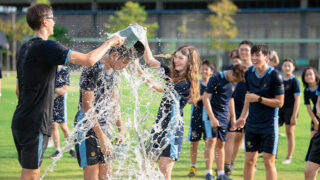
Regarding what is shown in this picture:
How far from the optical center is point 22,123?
3.54 meters

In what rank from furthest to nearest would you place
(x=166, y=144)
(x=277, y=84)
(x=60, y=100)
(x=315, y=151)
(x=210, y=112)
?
(x=60, y=100), (x=210, y=112), (x=277, y=84), (x=315, y=151), (x=166, y=144)

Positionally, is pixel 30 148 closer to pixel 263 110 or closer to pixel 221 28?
pixel 263 110

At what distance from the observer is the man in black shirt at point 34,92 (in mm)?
3486

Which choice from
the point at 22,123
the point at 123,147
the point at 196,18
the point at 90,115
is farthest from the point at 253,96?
the point at 196,18

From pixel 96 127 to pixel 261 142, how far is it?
2430 millimetres

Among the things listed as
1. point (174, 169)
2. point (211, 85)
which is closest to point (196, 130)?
point (174, 169)

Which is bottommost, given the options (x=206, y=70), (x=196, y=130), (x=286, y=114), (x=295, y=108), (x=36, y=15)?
(x=196, y=130)

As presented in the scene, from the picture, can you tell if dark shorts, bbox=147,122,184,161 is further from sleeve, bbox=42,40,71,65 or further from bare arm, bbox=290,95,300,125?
bare arm, bbox=290,95,300,125

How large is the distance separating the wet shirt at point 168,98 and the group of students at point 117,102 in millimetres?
11

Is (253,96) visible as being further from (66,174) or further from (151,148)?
(66,174)

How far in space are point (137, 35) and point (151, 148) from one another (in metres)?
1.25

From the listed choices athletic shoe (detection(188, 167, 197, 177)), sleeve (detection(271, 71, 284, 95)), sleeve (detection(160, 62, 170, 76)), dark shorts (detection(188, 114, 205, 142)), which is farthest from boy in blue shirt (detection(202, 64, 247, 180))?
sleeve (detection(160, 62, 170, 76))

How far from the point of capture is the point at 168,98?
4.54 metres

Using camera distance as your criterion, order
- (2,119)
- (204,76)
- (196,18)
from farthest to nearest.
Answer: (196,18) < (2,119) < (204,76)
